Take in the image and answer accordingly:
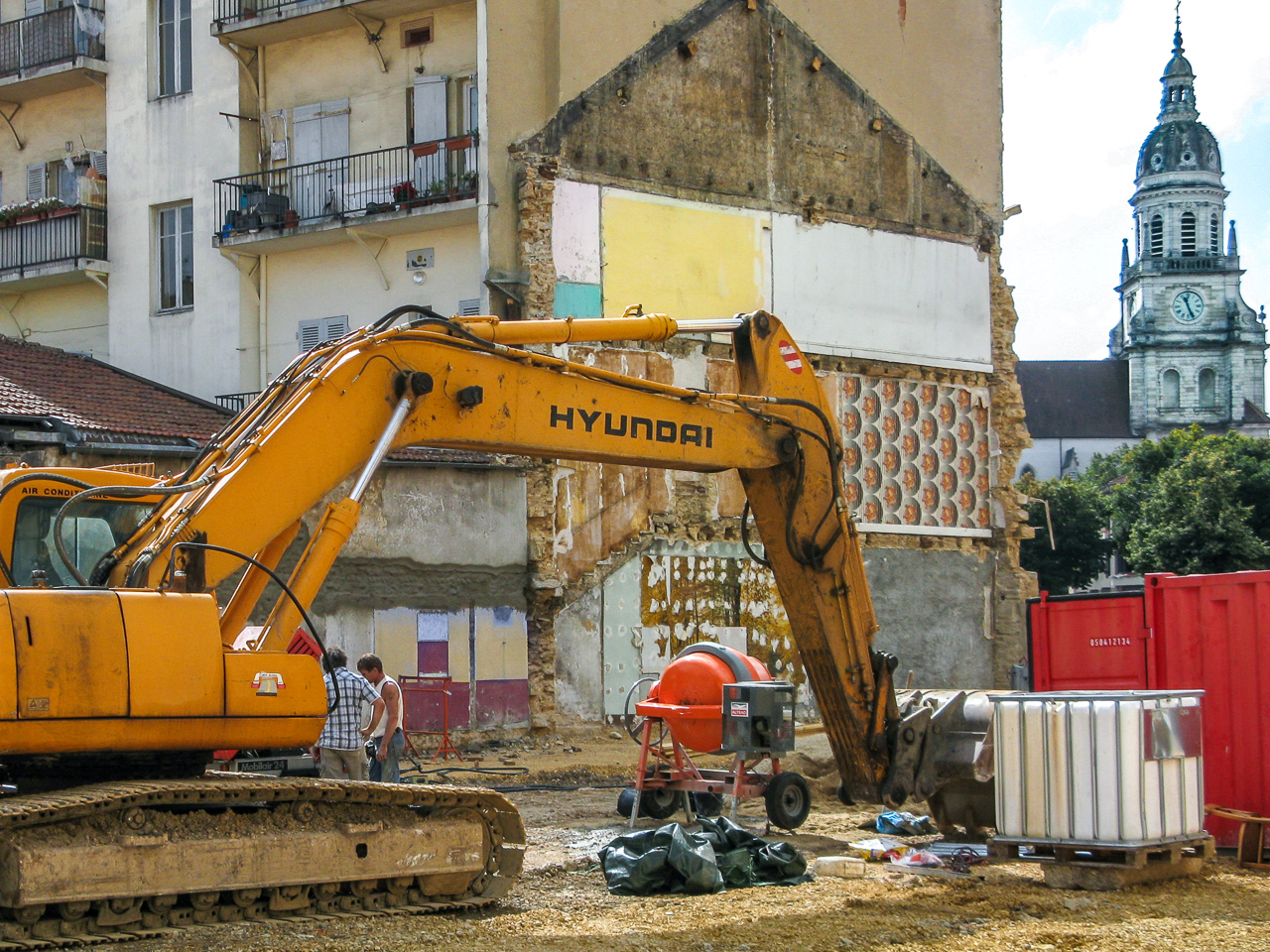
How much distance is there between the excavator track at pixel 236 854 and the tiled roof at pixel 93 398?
1216 centimetres

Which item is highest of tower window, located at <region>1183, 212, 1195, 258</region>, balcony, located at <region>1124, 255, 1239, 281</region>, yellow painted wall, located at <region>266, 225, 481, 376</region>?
tower window, located at <region>1183, 212, 1195, 258</region>

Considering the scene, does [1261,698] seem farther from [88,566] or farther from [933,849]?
[88,566]

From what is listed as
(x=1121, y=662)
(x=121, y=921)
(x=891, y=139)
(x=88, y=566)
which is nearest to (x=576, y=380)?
(x=88, y=566)

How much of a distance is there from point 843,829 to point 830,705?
172 centimetres

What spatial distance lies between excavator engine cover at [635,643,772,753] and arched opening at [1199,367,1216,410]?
340 feet

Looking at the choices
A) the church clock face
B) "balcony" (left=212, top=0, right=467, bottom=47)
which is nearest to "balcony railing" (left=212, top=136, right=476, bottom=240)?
"balcony" (left=212, top=0, right=467, bottom=47)

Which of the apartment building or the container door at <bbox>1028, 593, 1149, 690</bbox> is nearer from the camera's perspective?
the container door at <bbox>1028, 593, 1149, 690</bbox>

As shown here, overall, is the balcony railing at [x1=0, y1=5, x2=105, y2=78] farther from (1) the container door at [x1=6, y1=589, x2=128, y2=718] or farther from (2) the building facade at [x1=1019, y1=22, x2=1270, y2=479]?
(2) the building facade at [x1=1019, y1=22, x2=1270, y2=479]

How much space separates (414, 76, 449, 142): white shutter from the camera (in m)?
24.6

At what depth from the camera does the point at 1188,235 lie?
379 feet

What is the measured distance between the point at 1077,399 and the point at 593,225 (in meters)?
88.8

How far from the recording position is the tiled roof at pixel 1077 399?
342ft

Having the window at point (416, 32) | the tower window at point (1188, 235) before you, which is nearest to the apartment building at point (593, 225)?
the window at point (416, 32)

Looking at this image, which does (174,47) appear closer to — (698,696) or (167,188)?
(167,188)
